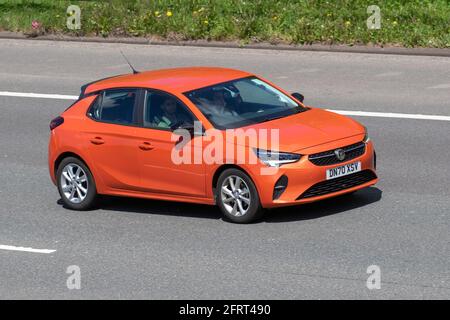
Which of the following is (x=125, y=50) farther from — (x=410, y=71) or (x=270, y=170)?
(x=270, y=170)

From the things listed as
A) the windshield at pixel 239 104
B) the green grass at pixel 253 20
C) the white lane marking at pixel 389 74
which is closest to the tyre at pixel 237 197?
the windshield at pixel 239 104

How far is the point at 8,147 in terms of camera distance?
19.3 m

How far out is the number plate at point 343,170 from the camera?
47.9 ft

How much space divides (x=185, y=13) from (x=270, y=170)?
12.7 m

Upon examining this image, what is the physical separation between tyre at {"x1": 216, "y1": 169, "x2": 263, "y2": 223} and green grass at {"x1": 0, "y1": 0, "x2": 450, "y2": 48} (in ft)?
33.4

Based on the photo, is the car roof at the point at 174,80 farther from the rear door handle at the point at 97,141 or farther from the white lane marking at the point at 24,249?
the white lane marking at the point at 24,249

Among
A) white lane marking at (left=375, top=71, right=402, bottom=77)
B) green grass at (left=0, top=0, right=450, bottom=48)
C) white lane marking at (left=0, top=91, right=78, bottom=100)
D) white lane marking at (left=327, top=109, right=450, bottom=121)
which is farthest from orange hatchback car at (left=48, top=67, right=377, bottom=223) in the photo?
green grass at (left=0, top=0, right=450, bottom=48)

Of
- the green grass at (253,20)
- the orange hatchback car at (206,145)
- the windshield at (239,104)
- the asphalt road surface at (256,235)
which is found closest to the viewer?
the asphalt road surface at (256,235)

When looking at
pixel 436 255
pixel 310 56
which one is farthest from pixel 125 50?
pixel 436 255

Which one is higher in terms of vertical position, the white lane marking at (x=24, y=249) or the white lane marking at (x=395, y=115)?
the white lane marking at (x=24, y=249)

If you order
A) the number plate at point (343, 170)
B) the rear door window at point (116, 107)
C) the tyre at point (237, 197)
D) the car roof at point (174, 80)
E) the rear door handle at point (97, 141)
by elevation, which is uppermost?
the car roof at point (174, 80)

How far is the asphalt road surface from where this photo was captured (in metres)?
12.5

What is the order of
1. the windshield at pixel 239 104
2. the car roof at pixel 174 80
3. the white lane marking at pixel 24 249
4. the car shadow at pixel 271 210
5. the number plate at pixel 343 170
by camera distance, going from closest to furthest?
the white lane marking at pixel 24 249
the number plate at pixel 343 170
the car shadow at pixel 271 210
the windshield at pixel 239 104
the car roof at pixel 174 80

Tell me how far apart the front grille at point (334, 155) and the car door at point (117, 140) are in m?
2.22
